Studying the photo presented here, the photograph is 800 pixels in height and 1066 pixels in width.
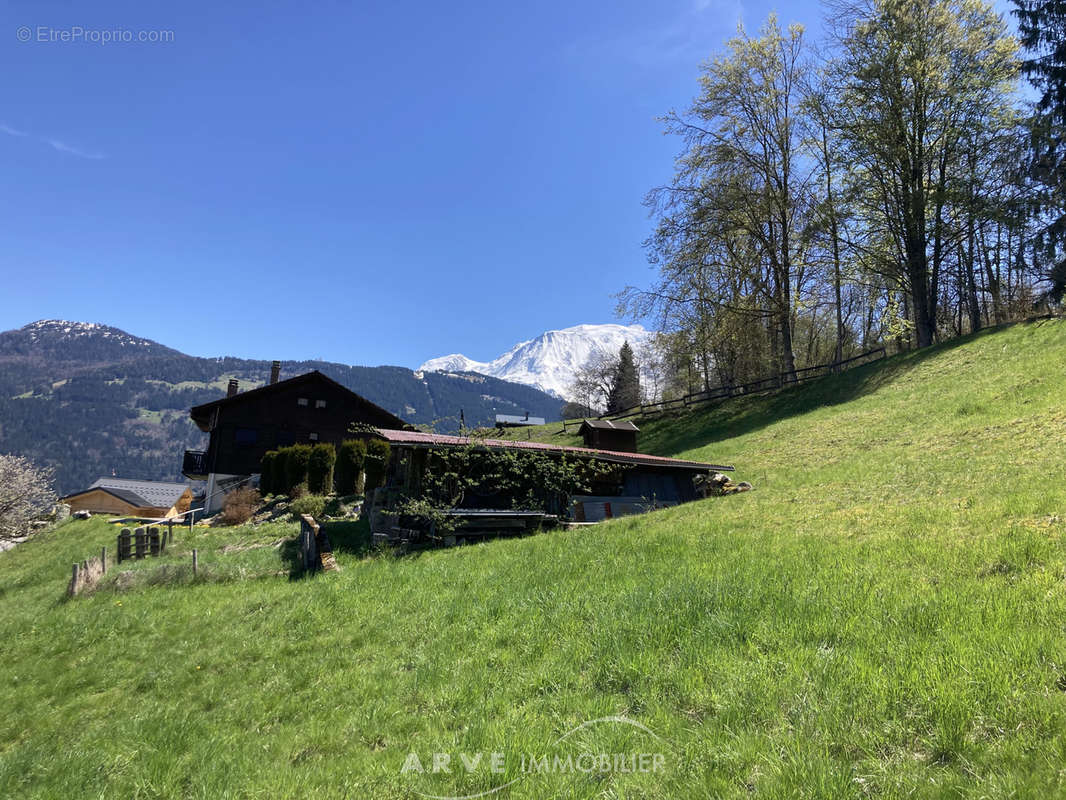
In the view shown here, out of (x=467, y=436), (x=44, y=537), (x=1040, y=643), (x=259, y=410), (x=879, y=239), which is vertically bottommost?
(x=44, y=537)

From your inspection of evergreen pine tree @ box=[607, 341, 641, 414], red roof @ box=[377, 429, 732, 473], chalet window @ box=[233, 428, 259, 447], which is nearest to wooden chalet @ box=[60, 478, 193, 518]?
chalet window @ box=[233, 428, 259, 447]

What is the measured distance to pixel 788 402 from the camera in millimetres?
31625

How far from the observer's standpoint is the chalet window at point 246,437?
40469 mm

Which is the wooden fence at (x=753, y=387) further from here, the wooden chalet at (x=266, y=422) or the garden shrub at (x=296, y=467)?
the garden shrub at (x=296, y=467)

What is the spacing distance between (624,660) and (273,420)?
1634 inches

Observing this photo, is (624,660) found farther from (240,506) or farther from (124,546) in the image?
(240,506)

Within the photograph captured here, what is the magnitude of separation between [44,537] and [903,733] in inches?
1674

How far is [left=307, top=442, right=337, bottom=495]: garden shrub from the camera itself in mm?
29562

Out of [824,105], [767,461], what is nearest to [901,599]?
[767,461]

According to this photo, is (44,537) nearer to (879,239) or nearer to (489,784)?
(489,784)

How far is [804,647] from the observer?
549 centimetres

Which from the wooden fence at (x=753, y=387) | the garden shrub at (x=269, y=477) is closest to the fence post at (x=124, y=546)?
the garden shrub at (x=269, y=477)

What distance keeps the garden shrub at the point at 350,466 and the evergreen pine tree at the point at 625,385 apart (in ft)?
135

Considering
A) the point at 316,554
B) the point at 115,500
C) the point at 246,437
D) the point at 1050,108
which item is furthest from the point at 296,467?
the point at 115,500
